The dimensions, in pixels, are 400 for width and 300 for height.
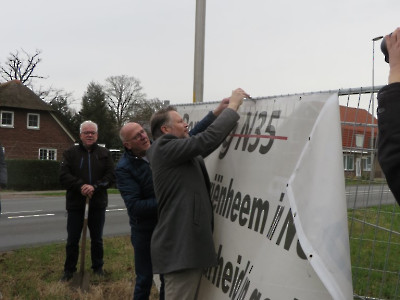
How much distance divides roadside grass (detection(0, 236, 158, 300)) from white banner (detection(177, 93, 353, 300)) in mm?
2205

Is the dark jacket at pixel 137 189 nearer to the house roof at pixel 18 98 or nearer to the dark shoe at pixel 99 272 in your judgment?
the dark shoe at pixel 99 272

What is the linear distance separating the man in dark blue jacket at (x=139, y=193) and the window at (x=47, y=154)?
1262 inches

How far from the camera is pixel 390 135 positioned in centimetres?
119

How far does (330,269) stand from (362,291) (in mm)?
1356

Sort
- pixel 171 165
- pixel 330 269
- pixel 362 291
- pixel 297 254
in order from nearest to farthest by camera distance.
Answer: pixel 330 269
pixel 297 254
pixel 171 165
pixel 362 291

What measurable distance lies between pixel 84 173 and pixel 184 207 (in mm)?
2945

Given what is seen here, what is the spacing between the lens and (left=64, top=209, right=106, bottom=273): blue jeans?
5219 millimetres

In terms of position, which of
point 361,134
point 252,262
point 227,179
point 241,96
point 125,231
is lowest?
point 125,231

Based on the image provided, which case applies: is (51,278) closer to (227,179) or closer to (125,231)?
(227,179)

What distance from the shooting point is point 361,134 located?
2299mm

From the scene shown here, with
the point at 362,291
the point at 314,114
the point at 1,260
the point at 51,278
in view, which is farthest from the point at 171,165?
the point at 1,260

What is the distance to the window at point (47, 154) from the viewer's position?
33.9m

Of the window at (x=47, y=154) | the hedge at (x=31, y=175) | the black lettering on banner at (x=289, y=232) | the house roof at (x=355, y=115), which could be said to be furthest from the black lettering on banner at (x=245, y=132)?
the window at (x=47, y=154)

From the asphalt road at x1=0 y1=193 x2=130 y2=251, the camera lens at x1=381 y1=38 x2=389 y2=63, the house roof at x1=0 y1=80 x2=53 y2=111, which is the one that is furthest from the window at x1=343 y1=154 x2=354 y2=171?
the house roof at x1=0 y1=80 x2=53 y2=111
